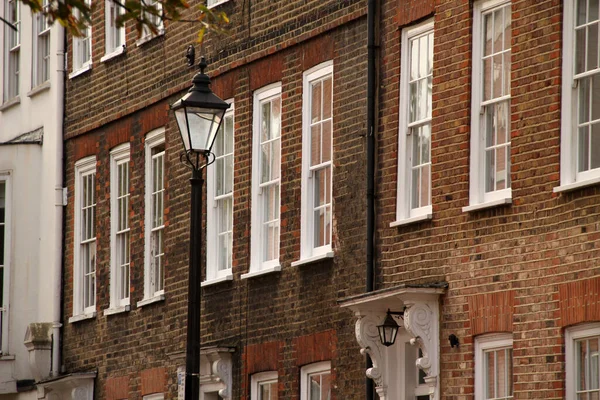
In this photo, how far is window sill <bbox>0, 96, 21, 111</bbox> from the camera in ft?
94.0

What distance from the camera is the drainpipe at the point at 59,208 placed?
2661cm

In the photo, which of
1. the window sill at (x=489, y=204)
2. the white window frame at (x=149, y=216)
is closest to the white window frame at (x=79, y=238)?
the white window frame at (x=149, y=216)

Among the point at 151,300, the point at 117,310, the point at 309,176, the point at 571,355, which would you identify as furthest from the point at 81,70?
the point at 571,355

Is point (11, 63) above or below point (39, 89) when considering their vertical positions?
above

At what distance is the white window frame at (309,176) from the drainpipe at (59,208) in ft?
25.3

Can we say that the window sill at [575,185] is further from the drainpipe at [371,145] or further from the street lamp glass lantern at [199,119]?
the drainpipe at [371,145]

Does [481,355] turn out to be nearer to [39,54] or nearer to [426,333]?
[426,333]

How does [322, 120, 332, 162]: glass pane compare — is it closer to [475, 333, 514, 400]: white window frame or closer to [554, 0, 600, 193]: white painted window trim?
[475, 333, 514, 400]: white window frame

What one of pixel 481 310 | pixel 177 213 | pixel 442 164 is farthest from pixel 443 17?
pixel 177 213

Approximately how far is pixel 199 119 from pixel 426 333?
3.58 m

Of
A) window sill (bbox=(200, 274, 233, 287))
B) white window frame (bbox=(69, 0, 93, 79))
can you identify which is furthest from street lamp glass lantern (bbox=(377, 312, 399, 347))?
white window frame (bbox=(69, 0, 93, 79))

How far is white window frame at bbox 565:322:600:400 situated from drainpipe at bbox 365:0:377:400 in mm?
3252

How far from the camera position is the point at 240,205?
70.3 ft

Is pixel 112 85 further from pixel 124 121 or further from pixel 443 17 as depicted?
pixel 443 17
